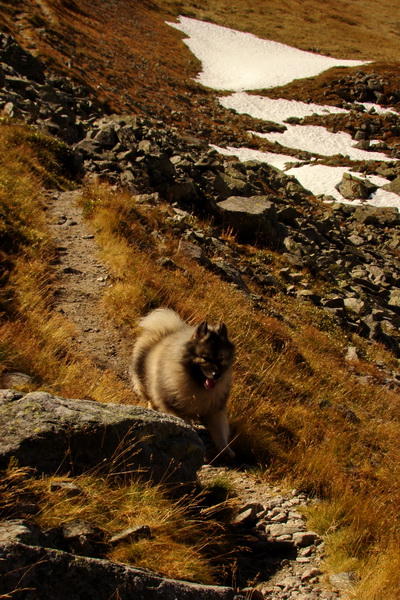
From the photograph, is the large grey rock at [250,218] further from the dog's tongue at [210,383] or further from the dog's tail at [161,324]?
the dog's tongue at [210,383]

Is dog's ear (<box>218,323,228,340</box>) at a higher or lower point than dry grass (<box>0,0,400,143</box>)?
lower

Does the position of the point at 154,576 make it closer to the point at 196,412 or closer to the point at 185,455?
the point at 185,455

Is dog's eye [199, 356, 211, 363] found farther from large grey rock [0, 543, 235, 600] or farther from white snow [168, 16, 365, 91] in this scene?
white snow [168, 16, 365, 91]

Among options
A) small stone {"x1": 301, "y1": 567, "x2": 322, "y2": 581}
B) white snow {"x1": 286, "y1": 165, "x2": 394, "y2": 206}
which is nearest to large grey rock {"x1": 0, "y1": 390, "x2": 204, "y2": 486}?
small stone {"x1": 301, "y1": 567, "x2": 322, "y2": 581}

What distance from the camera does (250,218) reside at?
55.1 ft

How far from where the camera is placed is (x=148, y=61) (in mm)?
52531

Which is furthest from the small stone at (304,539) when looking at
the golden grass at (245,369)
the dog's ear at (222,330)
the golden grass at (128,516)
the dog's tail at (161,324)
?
the dog's tail at (161,324)

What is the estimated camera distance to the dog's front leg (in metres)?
5.31

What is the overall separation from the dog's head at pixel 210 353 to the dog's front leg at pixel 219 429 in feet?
1.59

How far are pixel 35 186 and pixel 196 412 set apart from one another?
868cm

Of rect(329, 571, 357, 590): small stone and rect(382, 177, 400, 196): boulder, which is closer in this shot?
rect(329, 571, 357, 590): small stone

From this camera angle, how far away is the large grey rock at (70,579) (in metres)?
2.18

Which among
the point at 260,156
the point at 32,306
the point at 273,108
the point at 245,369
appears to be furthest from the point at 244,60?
the point at 32,306

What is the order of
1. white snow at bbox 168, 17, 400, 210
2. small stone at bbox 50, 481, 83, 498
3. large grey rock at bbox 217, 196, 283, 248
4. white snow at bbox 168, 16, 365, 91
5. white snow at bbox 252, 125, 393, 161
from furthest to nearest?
white snow at bbox 168, 16, 365, 91 → white snow at bbox 252, 125, 393, 161 → white snow at bbox 168, 17, 400, 210 → large grey rock at bbox 217, 196, 283, 248 → small stone at bbox 50, 481, 83, 498
